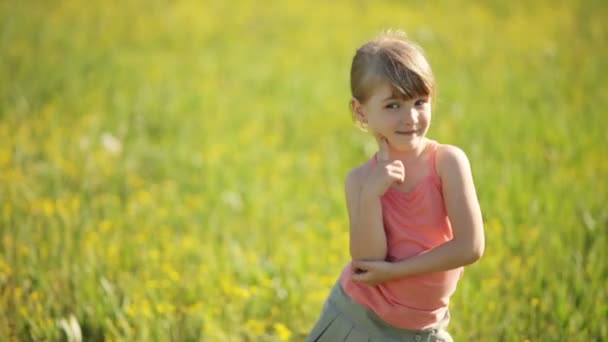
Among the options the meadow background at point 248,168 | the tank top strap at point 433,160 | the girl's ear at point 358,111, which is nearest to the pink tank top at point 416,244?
the tank top strap at point 433,160

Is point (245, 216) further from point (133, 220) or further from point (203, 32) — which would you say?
point (203, 32)

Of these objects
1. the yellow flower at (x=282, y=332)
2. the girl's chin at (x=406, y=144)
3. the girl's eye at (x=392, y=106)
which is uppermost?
the girl's eye at (x=392, y=106)

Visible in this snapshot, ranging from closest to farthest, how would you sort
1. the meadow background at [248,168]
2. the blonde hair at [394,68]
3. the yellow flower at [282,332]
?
the blonde hair at [394,68] → the yellow flower at [282,332] → the meadow background at [248,168]

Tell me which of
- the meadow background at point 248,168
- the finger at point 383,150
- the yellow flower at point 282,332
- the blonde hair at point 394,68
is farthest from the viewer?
the meadow background at point 248,168

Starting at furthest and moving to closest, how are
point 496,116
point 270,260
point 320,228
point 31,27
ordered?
1. point 31,27
2. point 496,116
3. point 320,228
4. point 270,260

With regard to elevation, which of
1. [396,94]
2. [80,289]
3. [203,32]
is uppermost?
[396,94]

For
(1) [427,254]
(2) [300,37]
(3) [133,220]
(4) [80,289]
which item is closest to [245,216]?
(3) [133,220]

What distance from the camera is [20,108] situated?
20.7 feet

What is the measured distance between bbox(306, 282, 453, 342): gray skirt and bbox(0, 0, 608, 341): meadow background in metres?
0.83

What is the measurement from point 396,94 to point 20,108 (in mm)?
5108

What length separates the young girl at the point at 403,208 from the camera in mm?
2133

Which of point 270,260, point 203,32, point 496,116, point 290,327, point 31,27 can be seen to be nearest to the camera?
point 290,327

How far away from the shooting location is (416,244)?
88.0 inches

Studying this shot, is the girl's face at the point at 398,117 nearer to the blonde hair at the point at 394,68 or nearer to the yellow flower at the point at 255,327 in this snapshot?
the blonde hair at the point at 394,68
